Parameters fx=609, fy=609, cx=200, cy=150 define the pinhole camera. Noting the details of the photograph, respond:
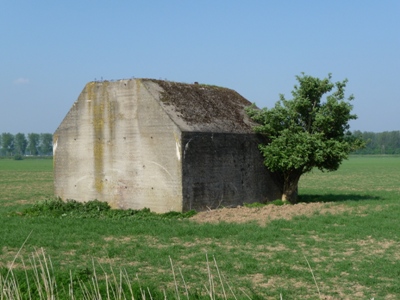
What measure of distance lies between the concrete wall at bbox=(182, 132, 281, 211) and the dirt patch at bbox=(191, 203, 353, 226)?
0.60 m

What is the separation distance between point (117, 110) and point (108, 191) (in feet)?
9.03

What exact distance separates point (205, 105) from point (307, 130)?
400 cm

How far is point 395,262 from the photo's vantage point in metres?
11.7

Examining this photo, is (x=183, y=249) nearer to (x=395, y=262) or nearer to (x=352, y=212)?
(x=395, y=262)

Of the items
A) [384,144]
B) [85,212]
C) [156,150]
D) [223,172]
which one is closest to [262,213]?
[223,172]

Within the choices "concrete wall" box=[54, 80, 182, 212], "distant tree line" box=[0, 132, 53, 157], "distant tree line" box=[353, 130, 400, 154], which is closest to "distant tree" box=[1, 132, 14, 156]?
"distant tree line" box=[0, 132, 53, 157]

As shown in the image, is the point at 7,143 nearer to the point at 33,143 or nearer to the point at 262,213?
the point at 33,143

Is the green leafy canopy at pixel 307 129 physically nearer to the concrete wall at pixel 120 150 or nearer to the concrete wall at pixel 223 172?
the concrete wall at pixel 223 172

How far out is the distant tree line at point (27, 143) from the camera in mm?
187500

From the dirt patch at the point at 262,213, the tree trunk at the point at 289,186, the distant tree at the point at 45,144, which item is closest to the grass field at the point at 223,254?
the dirt patch at the point at 262,213

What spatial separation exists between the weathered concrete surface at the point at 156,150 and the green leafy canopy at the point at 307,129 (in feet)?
2.39

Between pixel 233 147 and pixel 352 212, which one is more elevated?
pixel 233 147

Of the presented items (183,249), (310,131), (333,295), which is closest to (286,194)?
(310,131)

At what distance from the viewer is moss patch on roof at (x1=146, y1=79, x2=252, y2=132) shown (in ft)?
66.2
